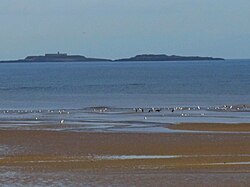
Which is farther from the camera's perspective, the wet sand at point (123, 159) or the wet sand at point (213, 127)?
the wet sand at point (213, 127)

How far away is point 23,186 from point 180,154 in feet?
23.7

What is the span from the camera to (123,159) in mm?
20891

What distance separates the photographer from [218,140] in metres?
25.7

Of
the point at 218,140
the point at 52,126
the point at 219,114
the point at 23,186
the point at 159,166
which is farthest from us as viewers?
the point at 219,114

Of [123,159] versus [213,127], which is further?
[213,127]

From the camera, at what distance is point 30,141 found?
26.3m

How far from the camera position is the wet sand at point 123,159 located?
55.6ft

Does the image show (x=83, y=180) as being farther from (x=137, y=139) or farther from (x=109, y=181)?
(x=137, y=139)

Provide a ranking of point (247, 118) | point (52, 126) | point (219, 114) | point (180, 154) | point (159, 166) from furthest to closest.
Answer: point (219, 114)
point (247, 118)
point (52, 126)
point (180, 154)
point (159, 166)

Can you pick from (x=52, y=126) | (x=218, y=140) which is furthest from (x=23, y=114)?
(x=218, y=140)

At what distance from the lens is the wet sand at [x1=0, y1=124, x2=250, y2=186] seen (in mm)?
16953

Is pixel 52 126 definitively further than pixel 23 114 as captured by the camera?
No

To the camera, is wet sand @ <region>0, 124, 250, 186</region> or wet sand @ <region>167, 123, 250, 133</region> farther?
wet sand @ <region>167, 123, 250, 133</region>

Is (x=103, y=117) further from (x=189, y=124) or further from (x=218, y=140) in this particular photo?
(x=218, y=140)
